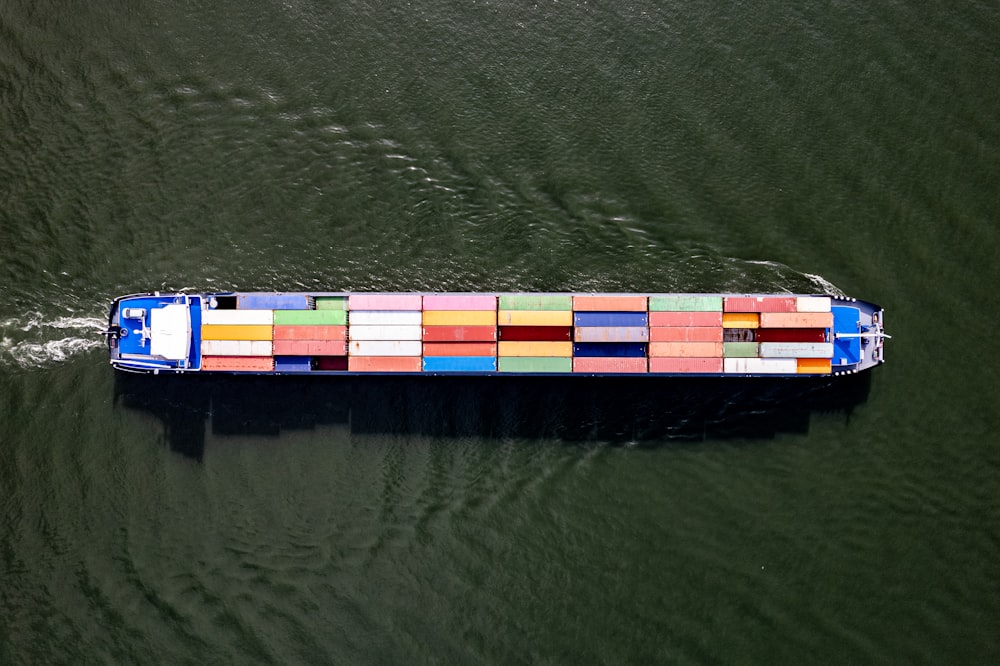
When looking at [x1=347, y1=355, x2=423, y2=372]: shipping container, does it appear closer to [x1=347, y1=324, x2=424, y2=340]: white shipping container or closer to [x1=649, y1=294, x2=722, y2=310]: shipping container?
[x1=347, y1=324, x2=424, y2=340]: white shipping container

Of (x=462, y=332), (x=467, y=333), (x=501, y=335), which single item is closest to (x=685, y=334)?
(x=501, y=335)

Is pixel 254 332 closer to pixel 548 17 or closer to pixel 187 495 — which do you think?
pixel 187 495

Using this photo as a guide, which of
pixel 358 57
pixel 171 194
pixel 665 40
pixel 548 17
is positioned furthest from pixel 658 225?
pixel 171 194

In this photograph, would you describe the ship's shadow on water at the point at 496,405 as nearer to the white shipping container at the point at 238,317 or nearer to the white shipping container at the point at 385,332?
the white shipping container at the point at 385,332

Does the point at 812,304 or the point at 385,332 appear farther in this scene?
the point at 385,332

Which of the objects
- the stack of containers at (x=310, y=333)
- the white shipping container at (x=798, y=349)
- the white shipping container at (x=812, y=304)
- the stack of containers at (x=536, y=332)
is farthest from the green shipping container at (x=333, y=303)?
the white shipping container at (x=812, y=304)

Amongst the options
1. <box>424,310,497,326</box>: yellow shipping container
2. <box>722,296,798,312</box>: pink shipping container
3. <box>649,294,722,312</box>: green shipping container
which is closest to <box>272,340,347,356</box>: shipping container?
<box>424,310,497,326</box>: yellow shipping container

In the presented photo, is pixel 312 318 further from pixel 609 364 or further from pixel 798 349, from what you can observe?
pixel 798 349
